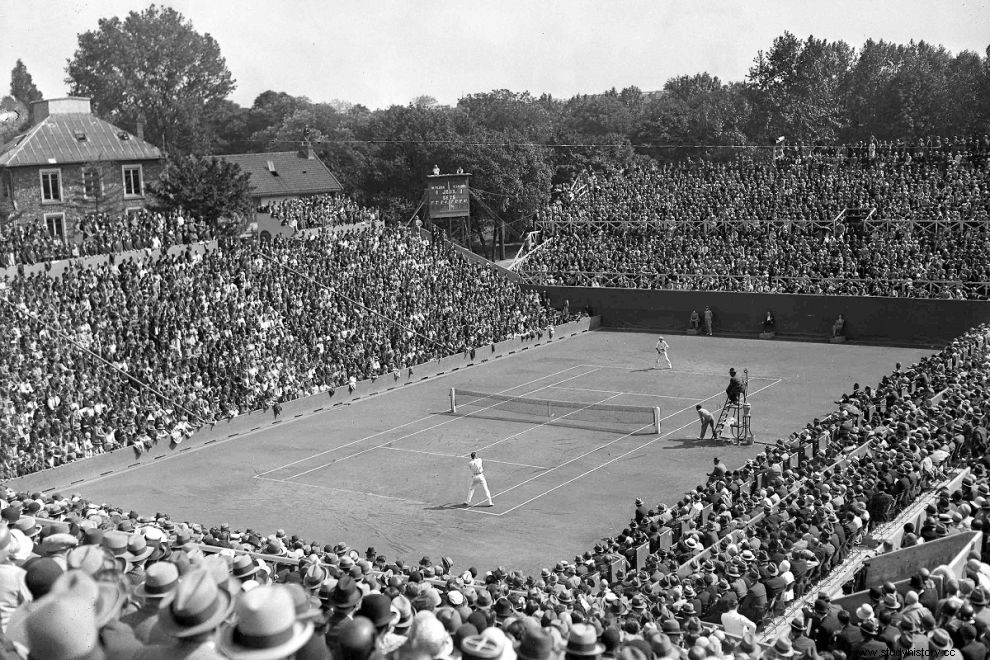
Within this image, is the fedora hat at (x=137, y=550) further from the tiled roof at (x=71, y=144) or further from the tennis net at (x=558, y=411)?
the tiled roof at (x=71, y=144)

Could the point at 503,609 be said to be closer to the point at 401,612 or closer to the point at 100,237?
the point at 401,612

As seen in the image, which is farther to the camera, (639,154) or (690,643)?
(639,154)

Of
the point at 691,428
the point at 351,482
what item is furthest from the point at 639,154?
the point at 351,482

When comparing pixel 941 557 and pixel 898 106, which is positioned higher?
pixel 898 106

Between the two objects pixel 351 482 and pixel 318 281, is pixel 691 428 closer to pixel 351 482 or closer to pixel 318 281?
pixel 351 482

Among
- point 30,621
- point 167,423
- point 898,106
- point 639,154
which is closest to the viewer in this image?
point 30,621

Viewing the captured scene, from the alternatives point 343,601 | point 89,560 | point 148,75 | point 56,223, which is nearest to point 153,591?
point 89,560

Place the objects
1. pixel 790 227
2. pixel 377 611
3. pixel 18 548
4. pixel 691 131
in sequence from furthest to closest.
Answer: pixel 691 131
pixel 790 227
pixel 18 548
pixel 377 611
